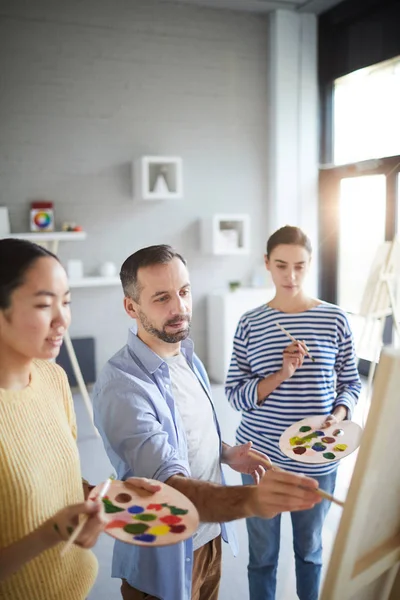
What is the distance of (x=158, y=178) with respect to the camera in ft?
16.6

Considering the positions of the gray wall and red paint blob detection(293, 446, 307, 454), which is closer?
red paint blob detection(293, 446, 307, 454)

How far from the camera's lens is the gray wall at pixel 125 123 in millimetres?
4758

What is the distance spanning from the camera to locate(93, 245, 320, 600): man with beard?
111 centimetres

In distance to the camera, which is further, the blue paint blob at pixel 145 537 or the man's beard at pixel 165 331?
the man's beard at pixel 165 331

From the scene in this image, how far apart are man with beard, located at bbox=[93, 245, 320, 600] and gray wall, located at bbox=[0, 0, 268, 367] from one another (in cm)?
369

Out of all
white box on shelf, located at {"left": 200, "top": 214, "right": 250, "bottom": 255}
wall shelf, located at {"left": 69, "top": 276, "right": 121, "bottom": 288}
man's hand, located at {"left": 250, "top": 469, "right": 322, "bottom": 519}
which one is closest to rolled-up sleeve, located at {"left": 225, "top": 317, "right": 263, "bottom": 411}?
man's hand, located at {"left": 250, "top": 469, "right": 322, "bottom": 519}

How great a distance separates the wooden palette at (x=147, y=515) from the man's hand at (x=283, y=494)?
146 mm

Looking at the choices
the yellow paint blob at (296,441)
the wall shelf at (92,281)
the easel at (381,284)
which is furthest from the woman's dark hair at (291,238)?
the wall shelf at (92,281)

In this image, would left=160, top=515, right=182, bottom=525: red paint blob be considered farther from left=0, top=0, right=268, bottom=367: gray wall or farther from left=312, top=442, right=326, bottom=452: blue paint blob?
left=0, top=0, right=268, bottom=367: gray wall

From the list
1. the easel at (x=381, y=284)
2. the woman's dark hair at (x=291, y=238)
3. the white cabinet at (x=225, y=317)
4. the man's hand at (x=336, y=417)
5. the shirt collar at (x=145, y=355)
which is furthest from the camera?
the white cabinet at (x=225, y=317)

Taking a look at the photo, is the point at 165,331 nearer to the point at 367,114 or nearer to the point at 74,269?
the point at 74,269

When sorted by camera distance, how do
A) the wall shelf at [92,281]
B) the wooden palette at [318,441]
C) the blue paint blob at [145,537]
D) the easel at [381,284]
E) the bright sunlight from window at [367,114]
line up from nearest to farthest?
1. the blue paint blob at [145,537]
2. the wooden palette at [318,441]
3. the easel at [381,284]
4. the wall shelf at [92,281]
5. the bright sunlight from window at [367,114]

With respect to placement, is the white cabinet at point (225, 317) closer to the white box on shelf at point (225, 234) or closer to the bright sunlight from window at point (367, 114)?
the white box on shelf at point (225, 234)

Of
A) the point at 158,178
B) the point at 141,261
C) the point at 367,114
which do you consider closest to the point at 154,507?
the point at 141,261
